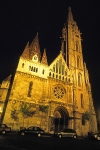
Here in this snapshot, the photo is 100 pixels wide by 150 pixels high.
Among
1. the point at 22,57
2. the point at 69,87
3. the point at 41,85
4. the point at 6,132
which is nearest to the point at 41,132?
the point at 6,132

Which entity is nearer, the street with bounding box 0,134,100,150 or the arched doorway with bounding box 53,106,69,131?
the street with bounding box 0,134,100,150

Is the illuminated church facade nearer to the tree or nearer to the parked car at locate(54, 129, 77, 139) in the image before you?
the tree

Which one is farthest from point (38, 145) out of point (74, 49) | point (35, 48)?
point (74, 49)

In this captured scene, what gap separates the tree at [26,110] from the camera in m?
22.2

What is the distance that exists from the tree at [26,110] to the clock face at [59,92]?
683 cm

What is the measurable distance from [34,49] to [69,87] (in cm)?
1504

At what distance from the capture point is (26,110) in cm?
2233

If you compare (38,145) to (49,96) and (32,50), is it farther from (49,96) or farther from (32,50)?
(32,50)

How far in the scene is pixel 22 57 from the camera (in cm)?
2970

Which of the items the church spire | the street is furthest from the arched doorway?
the street

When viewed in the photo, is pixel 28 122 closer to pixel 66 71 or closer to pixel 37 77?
pixel 37 77

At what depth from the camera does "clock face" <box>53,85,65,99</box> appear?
1124 inches

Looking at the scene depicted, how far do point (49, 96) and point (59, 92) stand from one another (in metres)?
3.24

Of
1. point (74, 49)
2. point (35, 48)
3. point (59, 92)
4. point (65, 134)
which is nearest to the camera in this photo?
point (65, 134)
